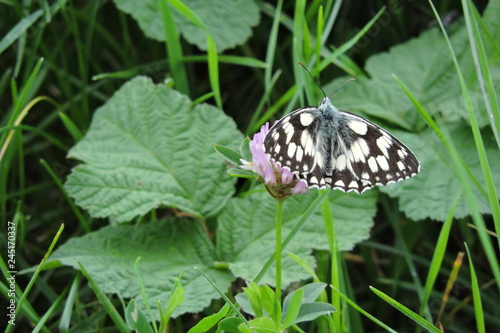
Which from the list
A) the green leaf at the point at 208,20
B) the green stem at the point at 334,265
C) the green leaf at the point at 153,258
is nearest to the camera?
the green stem at the point at 334,265

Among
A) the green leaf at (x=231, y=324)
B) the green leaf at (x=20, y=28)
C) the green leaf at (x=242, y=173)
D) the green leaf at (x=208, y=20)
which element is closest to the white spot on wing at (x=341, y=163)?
the green leaf at (x=242, y=173)

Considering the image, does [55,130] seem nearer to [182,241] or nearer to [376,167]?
[182,241]

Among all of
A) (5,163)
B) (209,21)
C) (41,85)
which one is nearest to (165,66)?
(209,21)

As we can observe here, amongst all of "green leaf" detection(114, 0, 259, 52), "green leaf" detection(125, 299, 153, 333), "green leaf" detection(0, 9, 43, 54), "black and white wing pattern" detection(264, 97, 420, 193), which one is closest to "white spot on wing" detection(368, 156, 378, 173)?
"black and white wing pattern" detection(264, 97, 420, 193)

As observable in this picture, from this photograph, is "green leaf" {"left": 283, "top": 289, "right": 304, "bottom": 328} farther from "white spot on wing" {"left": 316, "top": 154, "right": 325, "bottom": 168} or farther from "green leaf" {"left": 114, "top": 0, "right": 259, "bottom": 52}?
"green leaf" {"left": 114, "top": 0, "right": 259, "bottom": 52}

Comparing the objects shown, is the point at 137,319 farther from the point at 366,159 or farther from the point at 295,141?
the point at 366,159

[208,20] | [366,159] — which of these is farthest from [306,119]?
[208,20]

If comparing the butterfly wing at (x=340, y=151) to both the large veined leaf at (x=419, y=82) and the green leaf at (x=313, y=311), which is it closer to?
the green leaf at (x=313, y=311)
